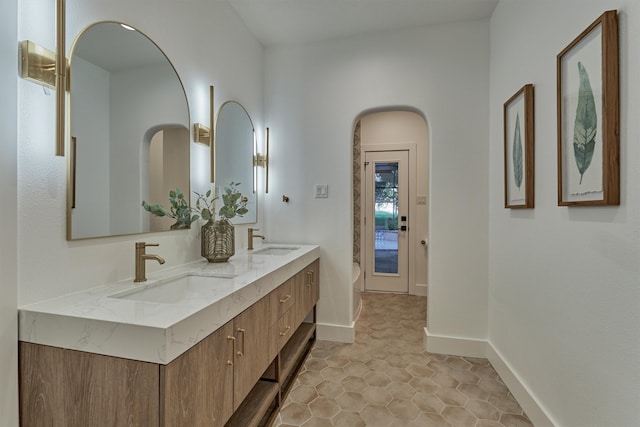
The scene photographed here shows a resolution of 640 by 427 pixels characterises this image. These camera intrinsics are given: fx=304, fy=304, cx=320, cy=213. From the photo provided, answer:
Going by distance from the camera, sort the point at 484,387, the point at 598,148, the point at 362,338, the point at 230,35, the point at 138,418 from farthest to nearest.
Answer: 1. the point at 362,338
2. the point at 230,35
3. the point at 484,387
4. the point at 598,148
5. the point at 138,418

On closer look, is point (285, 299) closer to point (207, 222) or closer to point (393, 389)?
point (207, 222)

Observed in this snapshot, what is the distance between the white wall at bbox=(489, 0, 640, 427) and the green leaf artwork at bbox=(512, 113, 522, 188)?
184mm

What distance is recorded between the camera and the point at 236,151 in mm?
2434

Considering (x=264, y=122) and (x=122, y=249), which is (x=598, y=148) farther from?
(x=264, y=122)

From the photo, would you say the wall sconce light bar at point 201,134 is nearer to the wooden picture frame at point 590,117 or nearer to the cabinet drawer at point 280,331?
the cabinet drawer at point 280,331

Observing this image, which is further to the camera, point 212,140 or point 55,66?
point 212,140

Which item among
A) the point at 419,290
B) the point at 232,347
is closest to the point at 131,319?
the point at 232,347

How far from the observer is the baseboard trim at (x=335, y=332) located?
277 cm

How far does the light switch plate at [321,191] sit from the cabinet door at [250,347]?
140cm

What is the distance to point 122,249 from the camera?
1416 millimetres

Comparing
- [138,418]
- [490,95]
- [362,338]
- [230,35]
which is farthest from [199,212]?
[490,95]

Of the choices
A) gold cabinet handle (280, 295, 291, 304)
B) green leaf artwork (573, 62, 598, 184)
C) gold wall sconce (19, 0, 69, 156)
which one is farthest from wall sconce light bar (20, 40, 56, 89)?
green leaf artwork (573, 62, 598, 184)

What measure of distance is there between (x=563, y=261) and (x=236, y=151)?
2.20 meters

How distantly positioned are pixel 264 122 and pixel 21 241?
2.22 m
